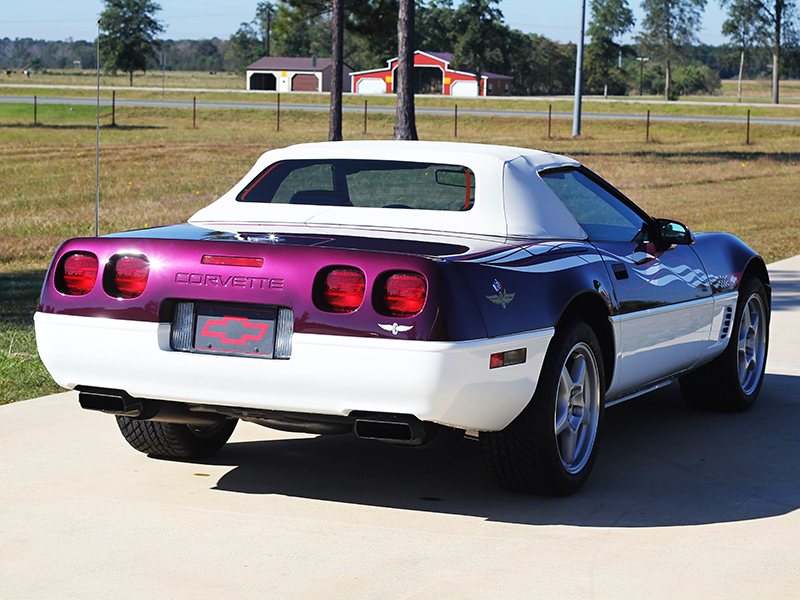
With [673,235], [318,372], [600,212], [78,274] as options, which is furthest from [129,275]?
[673,235]

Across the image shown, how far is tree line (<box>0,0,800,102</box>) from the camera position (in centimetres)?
8462

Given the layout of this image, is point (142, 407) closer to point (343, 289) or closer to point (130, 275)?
point (130, 275)

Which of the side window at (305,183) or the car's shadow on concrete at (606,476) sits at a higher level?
the side window at (305,183)

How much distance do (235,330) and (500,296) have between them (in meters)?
1.00

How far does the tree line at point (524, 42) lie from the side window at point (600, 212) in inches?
1252

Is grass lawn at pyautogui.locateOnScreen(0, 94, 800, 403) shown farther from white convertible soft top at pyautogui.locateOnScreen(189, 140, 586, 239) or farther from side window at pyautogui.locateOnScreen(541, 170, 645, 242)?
side window at pyautogui.locateOnScreen(541, 170, 645, 242)

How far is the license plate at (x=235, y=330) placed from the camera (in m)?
4.18

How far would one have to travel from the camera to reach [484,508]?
4.63 m

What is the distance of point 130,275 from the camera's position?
4.39m

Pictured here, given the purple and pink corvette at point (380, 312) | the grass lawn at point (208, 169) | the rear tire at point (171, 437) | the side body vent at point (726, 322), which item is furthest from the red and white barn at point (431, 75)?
the rear tire at point (171, 437)

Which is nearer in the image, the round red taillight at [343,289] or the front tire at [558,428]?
the round red taillight at [343,289]

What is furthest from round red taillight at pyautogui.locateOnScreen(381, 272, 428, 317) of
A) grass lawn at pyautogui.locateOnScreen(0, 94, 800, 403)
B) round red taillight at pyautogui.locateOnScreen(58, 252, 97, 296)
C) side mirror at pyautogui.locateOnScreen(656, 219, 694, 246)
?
grass lawn at pyautogui.locateOnScreen(0, 94, 800, 403)

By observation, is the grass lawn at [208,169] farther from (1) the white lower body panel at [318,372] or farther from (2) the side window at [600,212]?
(2) the side window at [600,212]

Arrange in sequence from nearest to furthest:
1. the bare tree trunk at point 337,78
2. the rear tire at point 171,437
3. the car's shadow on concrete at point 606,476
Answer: the car's shadow on concrete at point 606,476
the rear tire at point 171,437
the bare tree trunk at point 337,78
